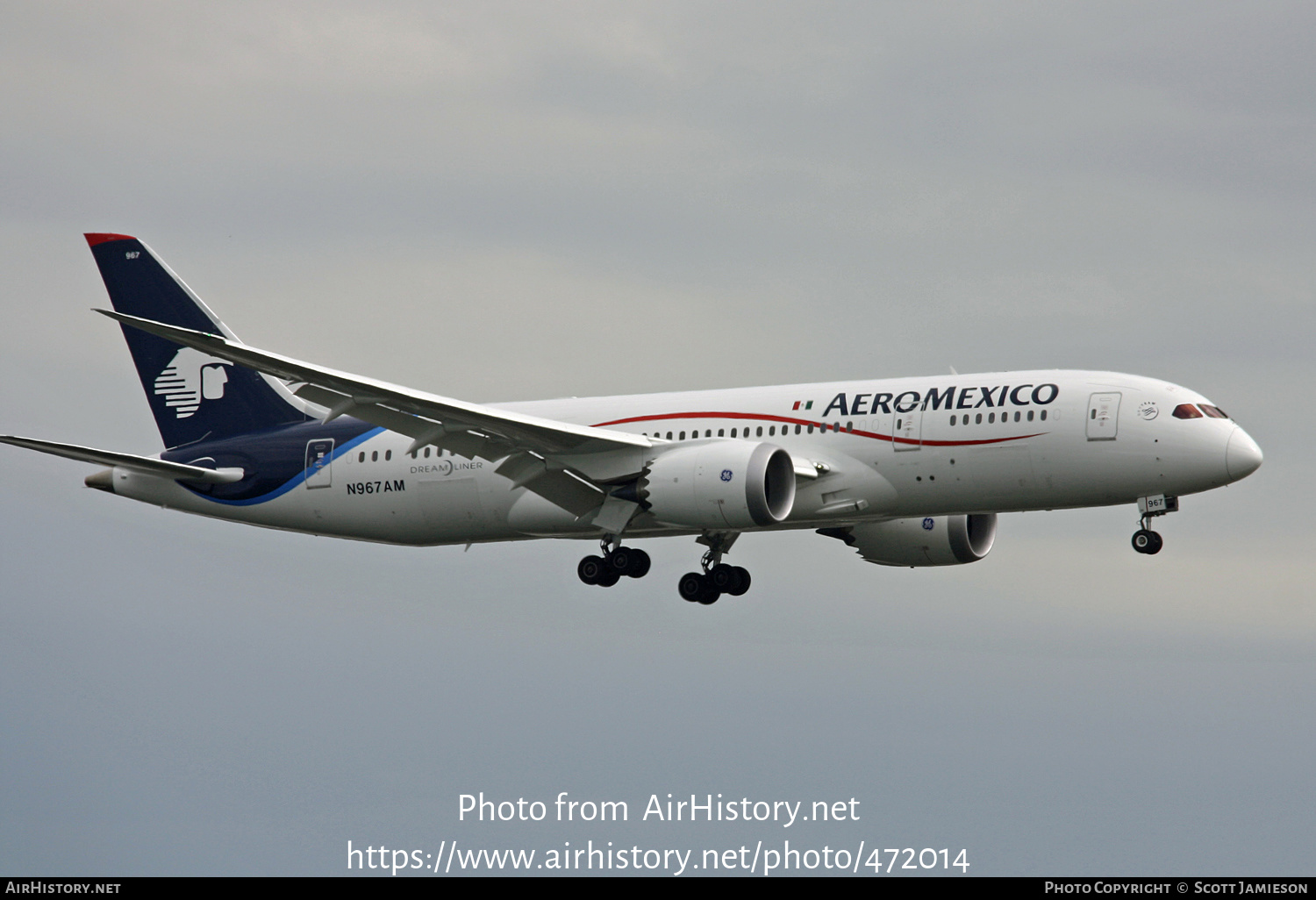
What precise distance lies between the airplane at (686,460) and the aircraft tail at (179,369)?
3.5 inches

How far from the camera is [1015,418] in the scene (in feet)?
122

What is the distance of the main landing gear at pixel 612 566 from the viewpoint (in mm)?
40969

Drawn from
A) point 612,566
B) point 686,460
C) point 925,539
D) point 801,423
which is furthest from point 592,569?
point 925,539

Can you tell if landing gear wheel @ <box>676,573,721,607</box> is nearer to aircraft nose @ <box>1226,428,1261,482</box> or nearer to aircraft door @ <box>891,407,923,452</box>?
aircraft door @ <box>891,407,923,452</box>

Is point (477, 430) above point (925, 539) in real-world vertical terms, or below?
below

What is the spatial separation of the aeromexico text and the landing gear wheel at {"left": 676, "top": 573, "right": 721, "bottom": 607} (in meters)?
6.28

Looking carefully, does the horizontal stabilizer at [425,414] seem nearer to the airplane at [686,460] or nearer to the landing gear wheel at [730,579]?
the airplane at [686,460]

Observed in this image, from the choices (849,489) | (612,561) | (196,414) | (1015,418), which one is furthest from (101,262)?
(1015,418)

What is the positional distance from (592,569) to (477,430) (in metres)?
5.47

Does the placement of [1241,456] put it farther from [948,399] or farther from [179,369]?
[179,369]

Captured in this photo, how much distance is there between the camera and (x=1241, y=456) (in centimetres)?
3612

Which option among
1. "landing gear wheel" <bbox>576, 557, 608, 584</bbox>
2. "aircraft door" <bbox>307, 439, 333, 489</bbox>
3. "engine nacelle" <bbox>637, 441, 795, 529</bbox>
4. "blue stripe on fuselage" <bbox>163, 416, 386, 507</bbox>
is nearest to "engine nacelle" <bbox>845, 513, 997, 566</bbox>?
"engine nacelle" <bbox>637, 441, 795, 529</bbox>

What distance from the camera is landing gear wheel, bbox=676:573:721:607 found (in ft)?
140

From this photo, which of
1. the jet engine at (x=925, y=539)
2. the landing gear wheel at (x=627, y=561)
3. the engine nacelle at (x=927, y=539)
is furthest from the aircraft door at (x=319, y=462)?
the engine nacelle at (x=927, y=539)
